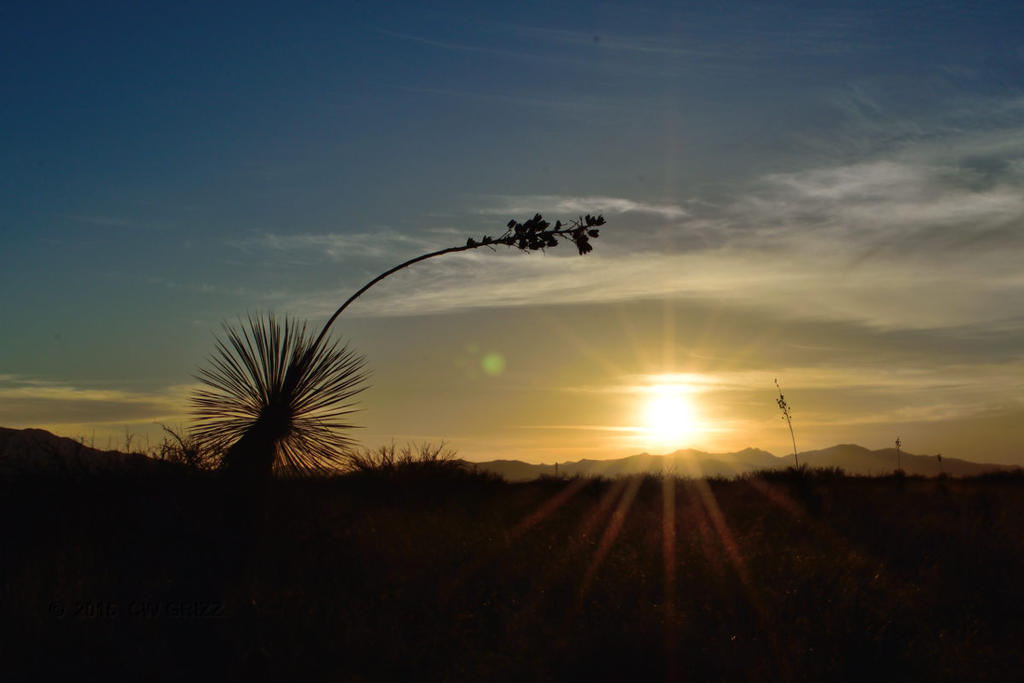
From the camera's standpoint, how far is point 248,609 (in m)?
7.40

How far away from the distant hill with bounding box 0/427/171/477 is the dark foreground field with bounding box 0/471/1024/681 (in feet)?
1.14

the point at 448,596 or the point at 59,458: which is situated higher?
the point at 59,458

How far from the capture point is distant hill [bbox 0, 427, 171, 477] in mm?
11266

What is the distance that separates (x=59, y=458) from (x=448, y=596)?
626cm

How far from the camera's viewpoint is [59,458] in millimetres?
11305

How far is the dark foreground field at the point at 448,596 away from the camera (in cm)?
694

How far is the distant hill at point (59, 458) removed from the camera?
37.0 feet

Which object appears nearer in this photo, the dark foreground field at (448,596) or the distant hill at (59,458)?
the dark foreground field at (448,596)

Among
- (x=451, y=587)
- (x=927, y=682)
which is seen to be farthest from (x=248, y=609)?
(x=927, y=682)

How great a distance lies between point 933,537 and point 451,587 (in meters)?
10.0

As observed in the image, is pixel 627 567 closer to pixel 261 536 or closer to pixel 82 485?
pixel 261 536

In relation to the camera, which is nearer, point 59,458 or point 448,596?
point 448,596

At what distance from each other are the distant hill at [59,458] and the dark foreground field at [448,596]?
0.35 meters

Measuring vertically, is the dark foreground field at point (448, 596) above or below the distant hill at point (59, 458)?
below
